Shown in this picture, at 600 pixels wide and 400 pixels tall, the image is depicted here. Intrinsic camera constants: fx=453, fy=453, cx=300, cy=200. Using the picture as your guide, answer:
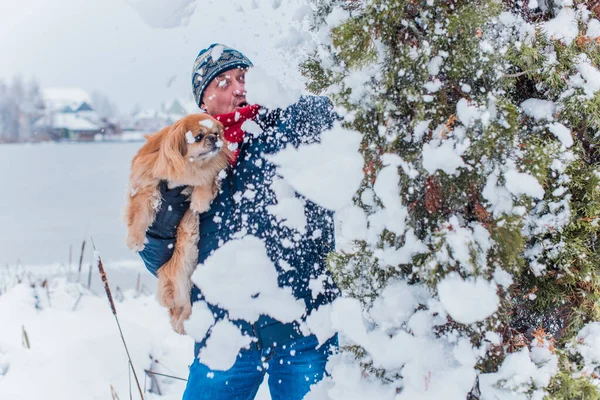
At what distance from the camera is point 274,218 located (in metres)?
1.70

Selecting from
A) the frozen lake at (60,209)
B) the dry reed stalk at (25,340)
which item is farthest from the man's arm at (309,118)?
the dry reed stalk at (25,340)

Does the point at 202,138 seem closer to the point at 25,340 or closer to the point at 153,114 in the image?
the point at 25,340

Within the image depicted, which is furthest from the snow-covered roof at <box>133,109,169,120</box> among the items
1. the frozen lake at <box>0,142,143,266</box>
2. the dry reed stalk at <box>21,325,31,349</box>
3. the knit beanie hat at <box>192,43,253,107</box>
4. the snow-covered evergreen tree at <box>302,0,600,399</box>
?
the snow-covered evergreen tree at <box>302,0,600,399</box>

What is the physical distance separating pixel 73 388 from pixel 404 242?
2.94 meters

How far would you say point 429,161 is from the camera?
1.02 metres

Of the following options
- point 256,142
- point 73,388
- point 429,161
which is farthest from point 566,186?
point 73,388

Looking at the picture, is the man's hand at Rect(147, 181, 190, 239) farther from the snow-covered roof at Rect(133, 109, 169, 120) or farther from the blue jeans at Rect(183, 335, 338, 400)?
the snow-covered roof at Rect(133, 109, 169, 120)

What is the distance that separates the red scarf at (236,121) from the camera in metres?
1.83

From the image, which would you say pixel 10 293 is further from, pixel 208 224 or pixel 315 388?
pixel 315 388

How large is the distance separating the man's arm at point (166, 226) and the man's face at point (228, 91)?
41 cm

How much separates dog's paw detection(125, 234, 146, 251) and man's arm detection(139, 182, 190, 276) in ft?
0.09

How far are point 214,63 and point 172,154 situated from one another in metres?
0.45

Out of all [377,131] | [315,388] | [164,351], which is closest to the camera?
[377,131]

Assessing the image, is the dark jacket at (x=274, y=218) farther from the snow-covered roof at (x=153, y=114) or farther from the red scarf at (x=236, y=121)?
the snow-covered roof at (x=153, y=114)
